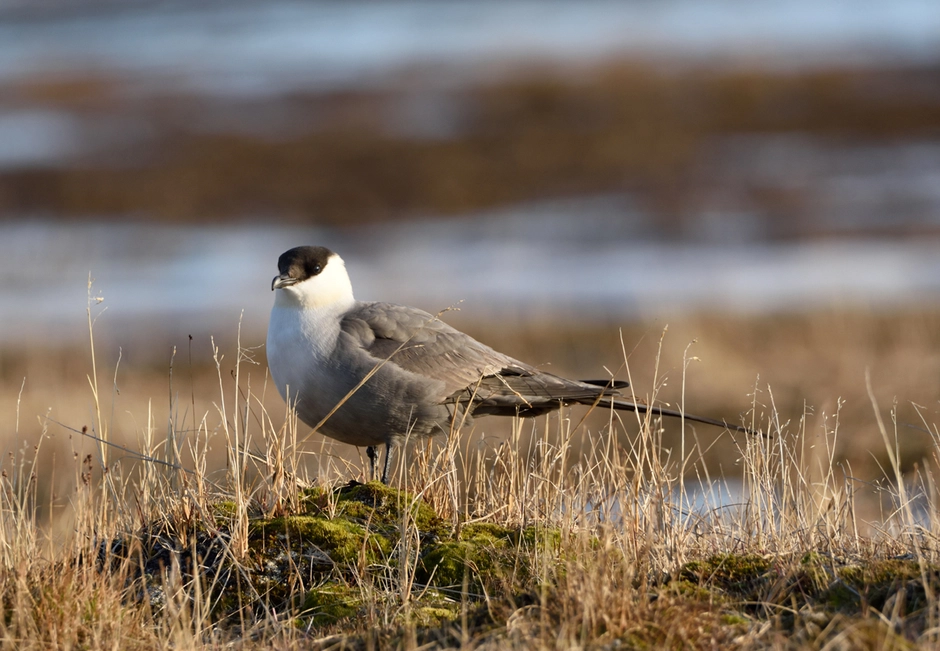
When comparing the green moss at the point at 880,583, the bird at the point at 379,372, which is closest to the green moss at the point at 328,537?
the bird at the point at 379,372

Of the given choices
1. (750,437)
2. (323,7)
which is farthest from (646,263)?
(323,7)

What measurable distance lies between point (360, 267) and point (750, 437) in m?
14.0

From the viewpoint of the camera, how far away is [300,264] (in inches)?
216

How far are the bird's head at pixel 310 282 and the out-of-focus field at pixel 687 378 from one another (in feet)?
8.85

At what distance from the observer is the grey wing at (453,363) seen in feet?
17.4

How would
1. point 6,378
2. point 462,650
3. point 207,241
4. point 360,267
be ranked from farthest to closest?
point 207,241 < point 360,267 < point 6,378 < point 462,650

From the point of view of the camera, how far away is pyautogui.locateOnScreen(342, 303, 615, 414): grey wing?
5293mm

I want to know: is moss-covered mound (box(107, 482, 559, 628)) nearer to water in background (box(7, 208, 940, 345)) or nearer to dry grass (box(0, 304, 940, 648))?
dry grass (box(0, 304, 940, 648))

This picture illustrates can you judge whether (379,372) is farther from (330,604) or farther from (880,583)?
(880,583)

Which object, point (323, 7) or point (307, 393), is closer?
point (307, 393)

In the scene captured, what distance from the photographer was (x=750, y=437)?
15.4ft

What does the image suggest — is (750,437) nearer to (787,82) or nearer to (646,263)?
(646,263)

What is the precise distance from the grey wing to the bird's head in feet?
0.46

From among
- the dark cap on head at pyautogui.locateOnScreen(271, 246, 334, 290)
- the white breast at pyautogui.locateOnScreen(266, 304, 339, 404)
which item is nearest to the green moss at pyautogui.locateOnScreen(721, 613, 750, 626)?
the white breast at pyautogui.locateOnScreen(266, 304, 339, 404)
